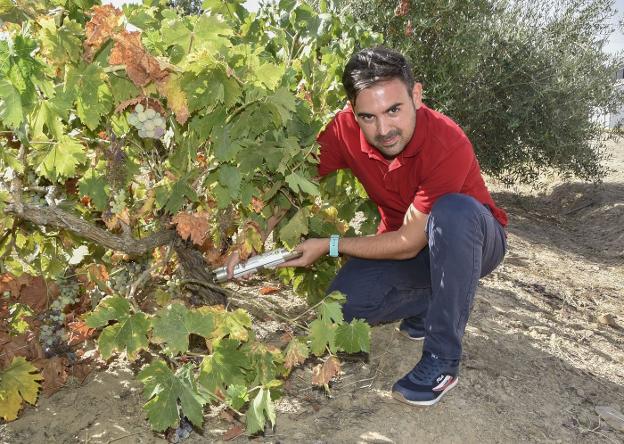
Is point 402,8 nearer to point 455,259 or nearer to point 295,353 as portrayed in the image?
point 455,259

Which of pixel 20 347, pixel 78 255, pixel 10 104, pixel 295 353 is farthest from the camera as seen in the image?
pixel 78 255

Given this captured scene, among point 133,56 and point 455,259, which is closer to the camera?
point 133,56

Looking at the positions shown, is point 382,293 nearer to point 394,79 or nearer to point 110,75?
point 394,79

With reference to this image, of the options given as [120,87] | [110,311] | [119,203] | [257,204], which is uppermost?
[120,87]

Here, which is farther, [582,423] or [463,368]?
[463,368]

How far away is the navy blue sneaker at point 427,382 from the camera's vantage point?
287 centimetres

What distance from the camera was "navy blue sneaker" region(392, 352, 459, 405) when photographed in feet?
9.41

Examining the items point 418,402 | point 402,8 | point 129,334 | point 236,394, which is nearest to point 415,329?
point 418,402

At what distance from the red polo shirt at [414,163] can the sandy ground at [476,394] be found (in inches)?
31.2

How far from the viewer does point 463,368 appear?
3.24 m

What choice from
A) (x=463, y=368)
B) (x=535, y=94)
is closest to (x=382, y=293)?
(x=463, y=368)

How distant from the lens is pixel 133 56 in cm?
210

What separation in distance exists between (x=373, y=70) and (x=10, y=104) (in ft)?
5.20

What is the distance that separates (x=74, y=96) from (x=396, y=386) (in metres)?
1.90
